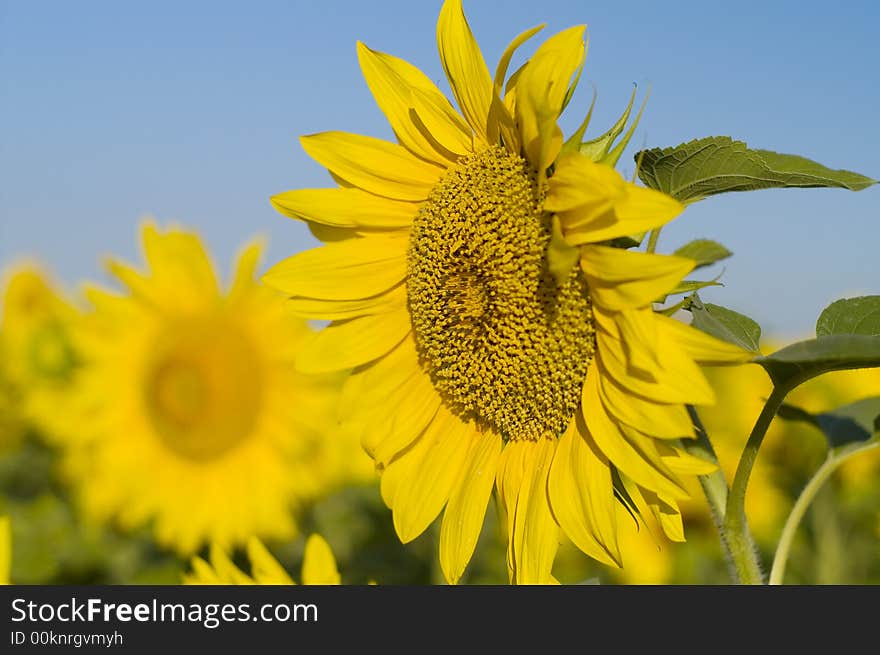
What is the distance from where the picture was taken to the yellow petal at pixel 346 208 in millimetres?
1757

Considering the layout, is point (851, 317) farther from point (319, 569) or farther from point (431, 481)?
point (319, 569)

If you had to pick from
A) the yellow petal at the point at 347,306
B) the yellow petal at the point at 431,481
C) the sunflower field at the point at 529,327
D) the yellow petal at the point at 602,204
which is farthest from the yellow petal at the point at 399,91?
the yellow petal at the point at 431,481

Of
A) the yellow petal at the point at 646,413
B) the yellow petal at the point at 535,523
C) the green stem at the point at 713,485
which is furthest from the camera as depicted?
the yellow petal at the point at 535,523

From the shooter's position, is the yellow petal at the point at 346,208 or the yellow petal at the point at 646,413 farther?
the yellow petal at the point at 346,208

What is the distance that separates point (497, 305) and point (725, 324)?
0.37 meters

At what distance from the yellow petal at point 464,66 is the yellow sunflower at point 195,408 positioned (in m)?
2.39

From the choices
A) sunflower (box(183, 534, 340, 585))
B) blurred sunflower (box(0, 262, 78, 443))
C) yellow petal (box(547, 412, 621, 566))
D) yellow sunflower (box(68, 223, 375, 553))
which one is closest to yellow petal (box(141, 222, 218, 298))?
yellow sunflower (box(68, 223, 375, 553))

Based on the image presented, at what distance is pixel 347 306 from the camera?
1.77 m

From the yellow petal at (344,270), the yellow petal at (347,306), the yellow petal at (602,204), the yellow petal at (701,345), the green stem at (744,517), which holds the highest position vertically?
the yellow petal at (344,270)

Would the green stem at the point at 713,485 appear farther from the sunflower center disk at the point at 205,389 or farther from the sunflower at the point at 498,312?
the sunflower center disk at the point at 205,389

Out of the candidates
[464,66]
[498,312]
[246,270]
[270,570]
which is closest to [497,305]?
[498,312]

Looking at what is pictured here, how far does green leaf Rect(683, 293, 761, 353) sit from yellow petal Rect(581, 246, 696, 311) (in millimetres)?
112

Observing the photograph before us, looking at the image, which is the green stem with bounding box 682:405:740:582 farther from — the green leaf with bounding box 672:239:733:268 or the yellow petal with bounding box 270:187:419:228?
the yellow petal with bounding box 270:187:419:228

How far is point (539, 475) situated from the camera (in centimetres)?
161
